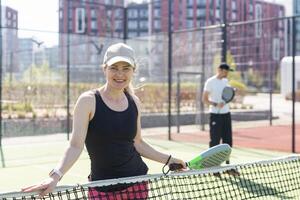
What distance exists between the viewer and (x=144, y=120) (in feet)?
59.4

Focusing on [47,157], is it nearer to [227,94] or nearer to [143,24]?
[227,94]

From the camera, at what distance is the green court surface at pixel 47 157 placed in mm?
7766

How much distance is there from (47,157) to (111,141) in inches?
303

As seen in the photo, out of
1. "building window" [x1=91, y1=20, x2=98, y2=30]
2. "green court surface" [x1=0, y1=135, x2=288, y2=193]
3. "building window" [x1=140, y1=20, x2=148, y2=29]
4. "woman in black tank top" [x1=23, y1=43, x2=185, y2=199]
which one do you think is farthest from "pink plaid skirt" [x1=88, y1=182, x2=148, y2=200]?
"building window" [x1=140, y1=20, x2=148, y2=29]

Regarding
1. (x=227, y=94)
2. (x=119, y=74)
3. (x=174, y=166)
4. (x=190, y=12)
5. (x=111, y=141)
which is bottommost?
(x=174, y=166)

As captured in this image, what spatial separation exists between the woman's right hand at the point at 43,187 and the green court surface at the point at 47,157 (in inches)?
180

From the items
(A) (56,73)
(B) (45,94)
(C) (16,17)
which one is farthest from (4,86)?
(C) (16,17)

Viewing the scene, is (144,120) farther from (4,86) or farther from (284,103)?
(284,103)

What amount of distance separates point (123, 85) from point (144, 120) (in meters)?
15.3

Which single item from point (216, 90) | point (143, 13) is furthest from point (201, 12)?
point (216, 90)

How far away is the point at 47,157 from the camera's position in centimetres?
1027

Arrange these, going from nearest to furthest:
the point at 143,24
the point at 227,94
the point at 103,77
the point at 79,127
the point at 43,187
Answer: the point at 43,187 → the point at 79,127 → the point at 227,94 → the point at 103,77 → the point at 143,24

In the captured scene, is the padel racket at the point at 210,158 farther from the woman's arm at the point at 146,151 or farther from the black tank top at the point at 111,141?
the black tank top at the point at 111,141

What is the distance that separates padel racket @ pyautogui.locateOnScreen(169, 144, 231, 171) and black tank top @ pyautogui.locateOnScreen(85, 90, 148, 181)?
40 cm
